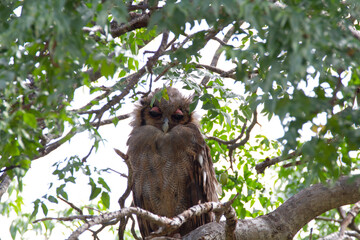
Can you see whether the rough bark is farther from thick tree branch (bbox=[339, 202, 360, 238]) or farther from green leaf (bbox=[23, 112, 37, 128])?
green leaf (bbox=[23, 112, 37, 128])

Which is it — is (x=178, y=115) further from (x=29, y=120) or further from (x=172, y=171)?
(x=29, y=120)

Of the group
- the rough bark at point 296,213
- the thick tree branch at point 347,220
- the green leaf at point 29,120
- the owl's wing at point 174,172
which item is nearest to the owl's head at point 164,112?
the owl's wing at point 174,172

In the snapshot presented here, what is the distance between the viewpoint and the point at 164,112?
226 inches

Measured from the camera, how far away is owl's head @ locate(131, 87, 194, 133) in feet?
18.7

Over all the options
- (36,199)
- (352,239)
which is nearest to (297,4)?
(36,199)

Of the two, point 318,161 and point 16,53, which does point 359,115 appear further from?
point 16,53

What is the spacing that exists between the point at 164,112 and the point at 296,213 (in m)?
2.42

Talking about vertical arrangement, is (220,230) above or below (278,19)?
below

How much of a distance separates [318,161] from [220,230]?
156 centimetres

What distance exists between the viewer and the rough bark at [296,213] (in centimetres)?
372

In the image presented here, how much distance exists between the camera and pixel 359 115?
231cm

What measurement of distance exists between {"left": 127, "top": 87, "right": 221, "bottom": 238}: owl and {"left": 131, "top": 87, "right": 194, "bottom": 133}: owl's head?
4.0 inches

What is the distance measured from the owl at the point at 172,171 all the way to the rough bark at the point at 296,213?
1.60m

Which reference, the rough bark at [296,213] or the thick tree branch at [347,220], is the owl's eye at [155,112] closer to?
the rough bark at [296,213]
